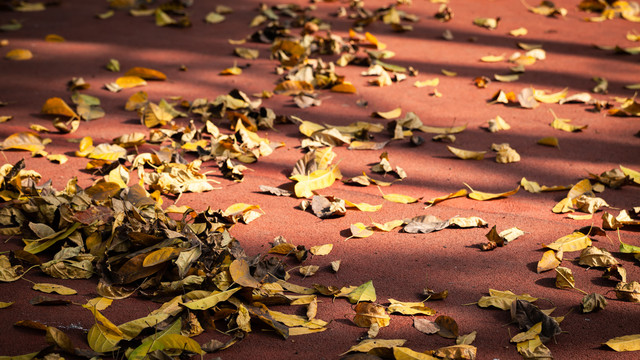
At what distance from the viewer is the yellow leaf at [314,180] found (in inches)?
106

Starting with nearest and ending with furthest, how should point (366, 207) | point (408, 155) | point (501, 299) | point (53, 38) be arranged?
point (501, 299)
point (366, 207)
point (408, 155)
point (53, 38)

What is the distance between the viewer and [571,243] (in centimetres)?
230

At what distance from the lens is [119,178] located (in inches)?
106

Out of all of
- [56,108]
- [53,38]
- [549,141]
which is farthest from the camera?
[53,38]

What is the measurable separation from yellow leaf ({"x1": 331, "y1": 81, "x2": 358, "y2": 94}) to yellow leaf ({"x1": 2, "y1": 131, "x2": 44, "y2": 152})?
1832mm

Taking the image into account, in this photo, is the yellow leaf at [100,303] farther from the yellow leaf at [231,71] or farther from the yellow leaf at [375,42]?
the yellow leaf at [375,42]

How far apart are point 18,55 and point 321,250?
332cm

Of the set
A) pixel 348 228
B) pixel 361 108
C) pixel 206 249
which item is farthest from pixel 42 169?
pixel 361 108

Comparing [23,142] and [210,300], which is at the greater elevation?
[210,300]

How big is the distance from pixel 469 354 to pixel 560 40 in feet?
13.2

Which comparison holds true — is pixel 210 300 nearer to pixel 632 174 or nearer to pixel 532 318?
pixel 532 318

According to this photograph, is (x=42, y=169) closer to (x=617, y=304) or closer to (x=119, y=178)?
(x=119, y=178)

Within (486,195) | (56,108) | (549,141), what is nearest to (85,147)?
(56,108)

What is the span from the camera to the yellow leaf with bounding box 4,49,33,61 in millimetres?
4402
